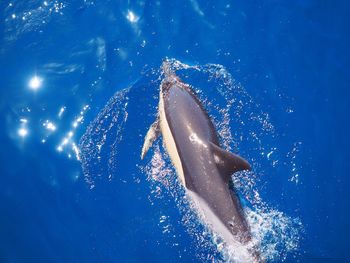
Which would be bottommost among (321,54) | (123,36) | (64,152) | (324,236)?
(324,236)

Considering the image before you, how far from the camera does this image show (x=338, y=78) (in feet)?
24.0

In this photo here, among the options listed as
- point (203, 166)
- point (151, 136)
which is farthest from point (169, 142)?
point (203, 166)

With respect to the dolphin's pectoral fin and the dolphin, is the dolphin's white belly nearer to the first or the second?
the dolphin

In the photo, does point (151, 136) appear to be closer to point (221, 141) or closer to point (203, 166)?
point (221, 141)

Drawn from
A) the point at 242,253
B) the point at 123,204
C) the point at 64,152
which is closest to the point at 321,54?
the point at 242,253

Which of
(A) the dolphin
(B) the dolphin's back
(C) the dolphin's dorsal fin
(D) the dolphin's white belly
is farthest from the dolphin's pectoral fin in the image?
(C) the dolphin's dorsal fin

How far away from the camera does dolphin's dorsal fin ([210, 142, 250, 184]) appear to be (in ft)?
Result: 16.1

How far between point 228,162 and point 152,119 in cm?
258

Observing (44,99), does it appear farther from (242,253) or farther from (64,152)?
(242,253)

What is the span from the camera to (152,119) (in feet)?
23.4

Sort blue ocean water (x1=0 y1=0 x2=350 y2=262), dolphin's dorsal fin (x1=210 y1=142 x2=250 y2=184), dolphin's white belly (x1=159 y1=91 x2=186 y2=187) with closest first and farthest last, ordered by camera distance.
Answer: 1. dolphin's dorsal fin (x1=210 y1=142 x2=250 y2=184)
2. dolphin's white belly (x1=159 y1=91 x2=186 y2=187)
3. blue ocean water (x1=0 y1=0 x2=350 y2=262)

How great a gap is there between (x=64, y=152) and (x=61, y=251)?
6.35 ft

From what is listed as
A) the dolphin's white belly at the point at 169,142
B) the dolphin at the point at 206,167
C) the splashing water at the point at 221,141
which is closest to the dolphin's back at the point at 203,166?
the dolphin at the point at 206,167

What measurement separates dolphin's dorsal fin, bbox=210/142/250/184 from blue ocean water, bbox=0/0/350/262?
4.47 feet
